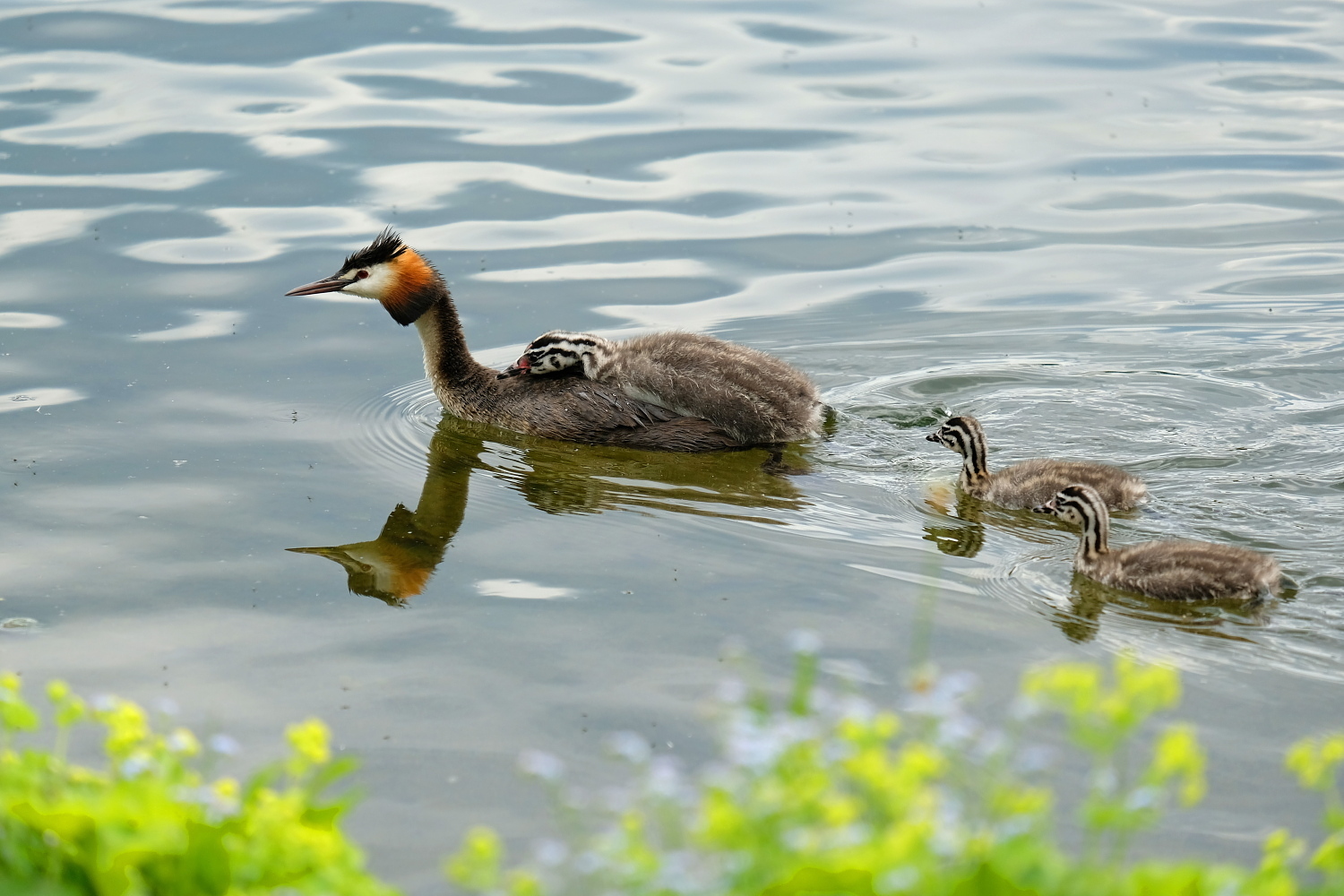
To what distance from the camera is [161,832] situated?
2.83 meters

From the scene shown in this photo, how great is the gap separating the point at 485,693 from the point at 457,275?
6.51m

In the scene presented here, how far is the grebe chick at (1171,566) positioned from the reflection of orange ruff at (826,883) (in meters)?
4.27

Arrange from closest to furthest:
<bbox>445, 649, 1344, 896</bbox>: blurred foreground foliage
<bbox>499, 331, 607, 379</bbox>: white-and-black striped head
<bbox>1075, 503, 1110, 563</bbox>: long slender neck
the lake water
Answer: <bbox>445, 649, 1344, 896</bbox>: blurred foreground foliage
the lake water
<bbox>1075, 503, 1110, 563</bbox>: long slender neck
<bbox>499, 331, 607, 379</bbox>: white-and-black striped head

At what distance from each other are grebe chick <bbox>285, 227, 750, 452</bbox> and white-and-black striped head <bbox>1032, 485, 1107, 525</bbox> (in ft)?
6.86

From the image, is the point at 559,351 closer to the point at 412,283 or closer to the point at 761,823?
the point at 412,283

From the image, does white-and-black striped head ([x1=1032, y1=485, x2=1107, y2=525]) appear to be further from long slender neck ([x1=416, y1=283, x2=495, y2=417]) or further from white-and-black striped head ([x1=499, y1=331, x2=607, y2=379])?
long slender neck ([x1=416, y1=283, x2=495, y2=417])

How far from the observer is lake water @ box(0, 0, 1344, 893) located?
19.3ft

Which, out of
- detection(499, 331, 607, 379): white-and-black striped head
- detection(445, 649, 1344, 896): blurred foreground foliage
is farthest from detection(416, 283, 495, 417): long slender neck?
detection(445, 649, 1344, 896): blurred foreground foliage

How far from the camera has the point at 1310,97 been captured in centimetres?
1616

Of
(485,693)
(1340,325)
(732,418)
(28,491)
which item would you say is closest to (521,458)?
(732,418)

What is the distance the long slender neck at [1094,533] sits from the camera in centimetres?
685

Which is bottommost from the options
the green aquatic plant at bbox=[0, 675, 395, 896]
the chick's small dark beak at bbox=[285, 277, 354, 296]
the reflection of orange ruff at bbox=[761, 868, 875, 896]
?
the chick's small dark beak at bbox=[285, 277, 354, 296]

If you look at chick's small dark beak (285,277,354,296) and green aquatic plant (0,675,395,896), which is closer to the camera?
green aquatic plant (0,675,395,896)

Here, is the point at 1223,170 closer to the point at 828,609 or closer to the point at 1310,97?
the point at 1310,97
